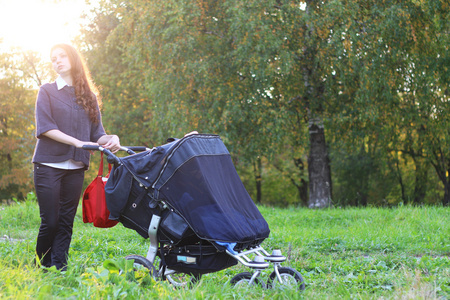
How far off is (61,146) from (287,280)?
6.84ft

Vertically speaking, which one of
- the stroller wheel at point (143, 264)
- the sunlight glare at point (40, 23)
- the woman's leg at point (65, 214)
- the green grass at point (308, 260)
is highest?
the sunlight glare at point (40, 23)

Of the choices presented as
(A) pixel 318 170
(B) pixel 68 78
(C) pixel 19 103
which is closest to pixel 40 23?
(C) pixel 19 103

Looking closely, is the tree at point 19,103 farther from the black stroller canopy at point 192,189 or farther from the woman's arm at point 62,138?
the black stroller canopy at point 192,189

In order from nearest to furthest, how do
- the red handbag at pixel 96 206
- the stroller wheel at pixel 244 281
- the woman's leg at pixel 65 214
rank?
the stroller wheel at pixel 244 281
the red handbag at pixel 96 206
the woman's leg at pixel 65 214

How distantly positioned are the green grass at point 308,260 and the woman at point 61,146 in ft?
0.92

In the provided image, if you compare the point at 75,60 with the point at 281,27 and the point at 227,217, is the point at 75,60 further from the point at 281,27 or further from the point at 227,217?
the point at 281,27

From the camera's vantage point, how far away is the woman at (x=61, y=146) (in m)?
4.03

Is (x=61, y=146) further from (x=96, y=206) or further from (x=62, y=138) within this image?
(x=96, y=206)

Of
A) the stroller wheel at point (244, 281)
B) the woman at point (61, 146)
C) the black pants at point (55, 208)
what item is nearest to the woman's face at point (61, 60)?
the woman at point (61, 146)

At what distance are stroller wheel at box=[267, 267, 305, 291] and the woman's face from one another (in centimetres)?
239

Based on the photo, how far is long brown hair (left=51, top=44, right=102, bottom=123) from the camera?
168 inches

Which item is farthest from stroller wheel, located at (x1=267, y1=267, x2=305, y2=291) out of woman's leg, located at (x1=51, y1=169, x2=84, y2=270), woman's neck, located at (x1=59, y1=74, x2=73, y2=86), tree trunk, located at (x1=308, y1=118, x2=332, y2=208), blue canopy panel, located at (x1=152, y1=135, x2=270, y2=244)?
tree trunk, located at (x1=308, y1=118, x2=332, y2=208)

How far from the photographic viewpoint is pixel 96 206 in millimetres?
3898

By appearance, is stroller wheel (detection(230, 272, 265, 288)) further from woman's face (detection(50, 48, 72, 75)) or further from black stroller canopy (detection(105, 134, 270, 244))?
woman's face (detection(50, 48, 72, 75))
